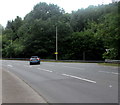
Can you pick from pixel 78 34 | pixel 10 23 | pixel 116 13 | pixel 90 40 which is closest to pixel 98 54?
pixel 90 40

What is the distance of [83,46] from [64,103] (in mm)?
47738

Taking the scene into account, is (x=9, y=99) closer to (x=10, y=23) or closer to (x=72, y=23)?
(x=72, y=23)

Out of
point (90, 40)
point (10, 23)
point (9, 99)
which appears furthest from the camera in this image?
point (10, 23)

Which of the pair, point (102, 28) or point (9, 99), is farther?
point (102, 28)

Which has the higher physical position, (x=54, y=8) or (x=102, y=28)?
(x=54, y=8)

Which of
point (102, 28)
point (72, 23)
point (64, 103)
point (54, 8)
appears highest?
point (54, 8)

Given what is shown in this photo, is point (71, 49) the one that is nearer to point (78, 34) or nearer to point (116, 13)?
point (78, 34)

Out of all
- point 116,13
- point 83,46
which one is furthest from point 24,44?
point 116,13

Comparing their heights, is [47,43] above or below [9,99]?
above

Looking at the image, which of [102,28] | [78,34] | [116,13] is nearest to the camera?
[116,13]

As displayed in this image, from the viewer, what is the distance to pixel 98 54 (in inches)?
2144

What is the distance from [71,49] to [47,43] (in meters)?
7.32

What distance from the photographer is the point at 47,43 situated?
5794 cm

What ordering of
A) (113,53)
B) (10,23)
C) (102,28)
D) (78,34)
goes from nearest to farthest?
(102,28)
(113,53)
(78,34)
(10,23)
